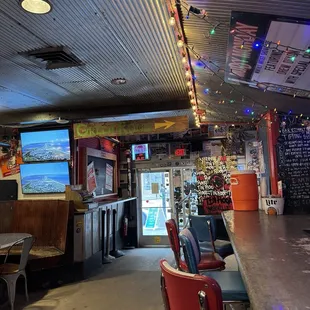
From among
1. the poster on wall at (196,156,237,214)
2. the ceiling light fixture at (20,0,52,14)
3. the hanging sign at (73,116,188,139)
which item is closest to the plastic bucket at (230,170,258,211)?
the hanging sign at (73,116,188,139)

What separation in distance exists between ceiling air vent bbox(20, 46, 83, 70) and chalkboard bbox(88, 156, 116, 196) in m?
3.31

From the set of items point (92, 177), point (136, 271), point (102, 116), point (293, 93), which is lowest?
point (136, 271)

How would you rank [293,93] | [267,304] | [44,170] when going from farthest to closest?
[44,170]
[293,93]
[267,304]

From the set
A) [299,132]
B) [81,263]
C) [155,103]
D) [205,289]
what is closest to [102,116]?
[155,103]

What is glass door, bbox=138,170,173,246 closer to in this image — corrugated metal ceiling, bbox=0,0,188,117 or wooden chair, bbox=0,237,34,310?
corrugated metal ceiling, bbox=0,0,188,117

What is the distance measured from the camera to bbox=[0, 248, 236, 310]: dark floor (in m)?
3.85

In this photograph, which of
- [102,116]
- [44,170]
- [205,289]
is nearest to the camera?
[205,289]

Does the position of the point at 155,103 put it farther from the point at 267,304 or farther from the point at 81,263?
the point at 267,304

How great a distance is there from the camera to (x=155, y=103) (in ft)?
16.8

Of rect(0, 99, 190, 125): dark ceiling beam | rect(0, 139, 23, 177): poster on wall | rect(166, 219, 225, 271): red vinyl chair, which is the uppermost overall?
rect(0, 99, 190, 125): dark ceiling beam

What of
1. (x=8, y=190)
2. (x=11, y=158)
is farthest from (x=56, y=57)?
(x=8, y=190)

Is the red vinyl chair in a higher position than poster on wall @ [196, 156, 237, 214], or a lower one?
lower

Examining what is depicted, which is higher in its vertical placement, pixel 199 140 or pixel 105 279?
pixel 199 140

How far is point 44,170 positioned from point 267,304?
5765 mm
